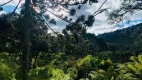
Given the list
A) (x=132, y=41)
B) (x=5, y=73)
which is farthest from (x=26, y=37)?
(x=132, y=41)

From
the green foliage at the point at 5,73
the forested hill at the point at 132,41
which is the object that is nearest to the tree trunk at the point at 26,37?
the green foliage at the point at 5,73

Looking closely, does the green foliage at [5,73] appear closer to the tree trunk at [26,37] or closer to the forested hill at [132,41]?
the tree trunk at [26,37]

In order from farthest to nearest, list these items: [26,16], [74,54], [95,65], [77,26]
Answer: [74,54], [95,65], [77,26], [26,16]

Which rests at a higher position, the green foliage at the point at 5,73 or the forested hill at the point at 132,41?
the green foliage at the point at 5,73

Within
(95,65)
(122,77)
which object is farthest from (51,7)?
(95,65)

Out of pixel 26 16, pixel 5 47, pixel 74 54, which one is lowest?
pixel 74 54

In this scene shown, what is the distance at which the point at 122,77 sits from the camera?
79.4ft

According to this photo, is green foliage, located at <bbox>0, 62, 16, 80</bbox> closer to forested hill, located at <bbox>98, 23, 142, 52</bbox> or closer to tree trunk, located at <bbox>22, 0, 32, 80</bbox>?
tree trunk, located at <bbox>22, 0, 32, 80</bbox>

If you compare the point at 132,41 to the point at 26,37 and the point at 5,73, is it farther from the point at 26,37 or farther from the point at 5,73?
the point at 5,73

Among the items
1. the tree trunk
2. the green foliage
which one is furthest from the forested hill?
the green foliage

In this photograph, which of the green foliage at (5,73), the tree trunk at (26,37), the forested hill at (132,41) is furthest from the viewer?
the forested hill at (132,41)

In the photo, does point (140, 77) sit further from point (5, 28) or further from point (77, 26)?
point (5, 28)

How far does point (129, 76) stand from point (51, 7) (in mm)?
7450

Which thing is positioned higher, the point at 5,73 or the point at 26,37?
the point at 26,37
